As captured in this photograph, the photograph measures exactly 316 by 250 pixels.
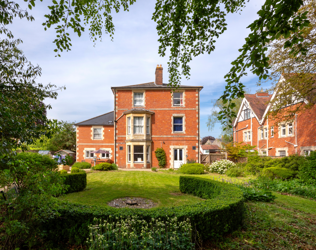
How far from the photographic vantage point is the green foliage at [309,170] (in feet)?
35.5

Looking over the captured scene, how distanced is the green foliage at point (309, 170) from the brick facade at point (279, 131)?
2.37 meters

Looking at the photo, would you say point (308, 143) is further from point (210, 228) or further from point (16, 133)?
point (16, 133)

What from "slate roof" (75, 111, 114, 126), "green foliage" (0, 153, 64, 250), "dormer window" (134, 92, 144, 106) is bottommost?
"green foliage" (0, 153, 64, 250)

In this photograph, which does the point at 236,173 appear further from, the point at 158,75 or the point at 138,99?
the point at 158,75

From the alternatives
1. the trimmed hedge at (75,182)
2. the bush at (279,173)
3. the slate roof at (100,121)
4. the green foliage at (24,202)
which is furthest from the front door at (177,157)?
the green foliage at (24,202)

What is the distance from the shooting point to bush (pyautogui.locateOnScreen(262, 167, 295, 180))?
12.1 metres

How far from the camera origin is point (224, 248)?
426 centimetres

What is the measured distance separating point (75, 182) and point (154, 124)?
42.0 ft

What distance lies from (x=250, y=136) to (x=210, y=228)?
77.0 feet

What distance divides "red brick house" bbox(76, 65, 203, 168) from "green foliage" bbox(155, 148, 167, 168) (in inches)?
15.3

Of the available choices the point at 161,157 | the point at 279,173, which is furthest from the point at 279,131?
the point at 161,157

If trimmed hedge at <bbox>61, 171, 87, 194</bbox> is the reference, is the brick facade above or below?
above

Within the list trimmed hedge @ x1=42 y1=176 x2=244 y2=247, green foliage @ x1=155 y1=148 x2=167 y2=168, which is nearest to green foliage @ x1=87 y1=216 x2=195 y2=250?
trimmed hedge @ x1=42 y1=176 x2=244 y2=247

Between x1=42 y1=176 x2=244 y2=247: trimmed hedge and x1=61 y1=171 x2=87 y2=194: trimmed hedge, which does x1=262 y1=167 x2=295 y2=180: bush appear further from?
x1=61 y1=171 x2=87 y2=194: trimmed hedge
